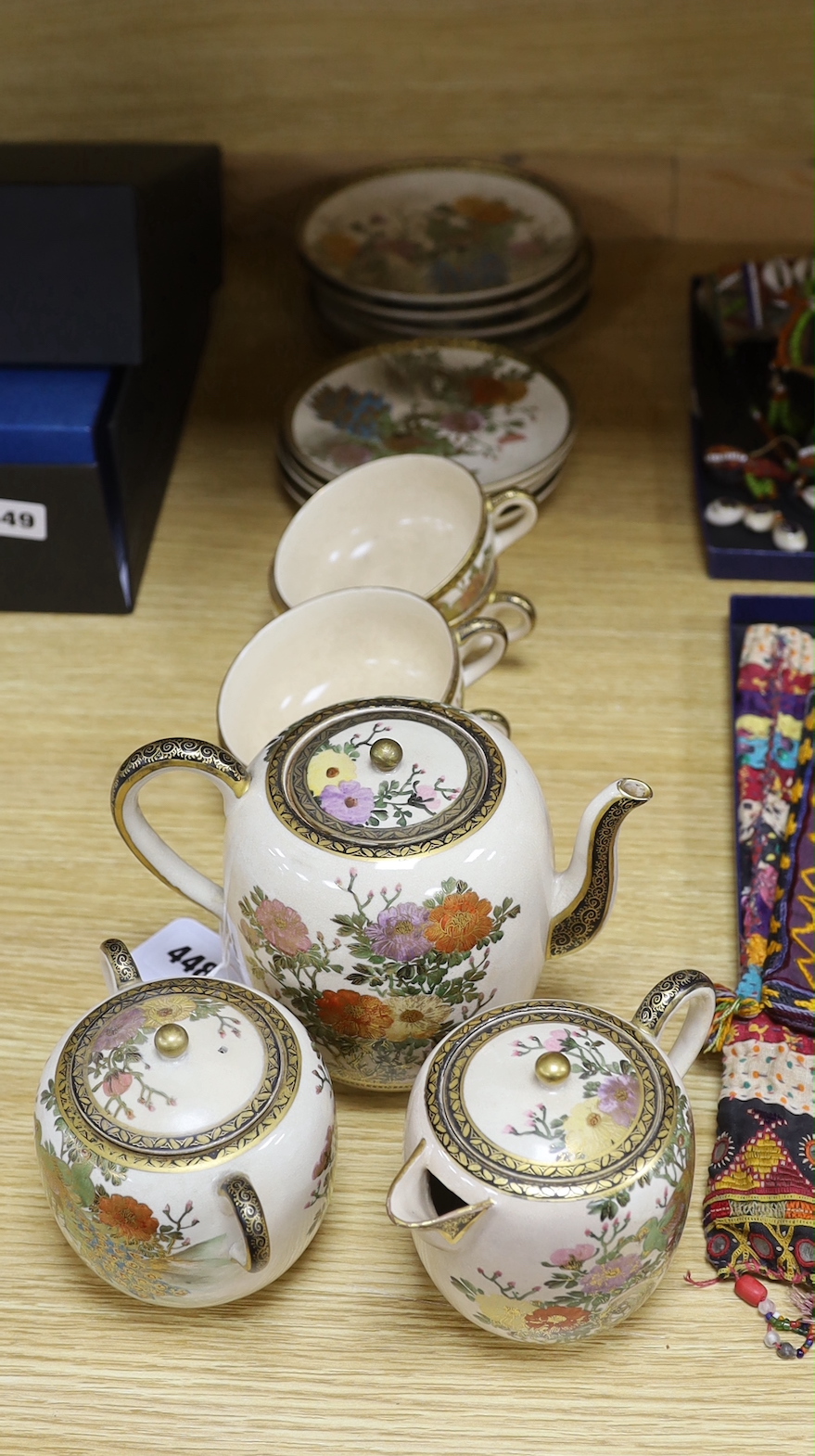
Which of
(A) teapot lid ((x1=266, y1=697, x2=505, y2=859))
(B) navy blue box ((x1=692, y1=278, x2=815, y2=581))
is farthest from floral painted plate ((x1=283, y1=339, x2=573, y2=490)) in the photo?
(A) teapot lid ((x1=266, y1=697, x2=505, y2=859))

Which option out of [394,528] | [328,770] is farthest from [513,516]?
[328,770]

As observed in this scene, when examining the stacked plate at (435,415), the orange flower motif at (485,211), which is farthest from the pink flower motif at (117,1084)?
the orange flower motif at (485,211)

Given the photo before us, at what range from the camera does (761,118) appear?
1.41 m

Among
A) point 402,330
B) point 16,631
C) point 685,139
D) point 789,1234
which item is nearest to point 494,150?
point 685,139

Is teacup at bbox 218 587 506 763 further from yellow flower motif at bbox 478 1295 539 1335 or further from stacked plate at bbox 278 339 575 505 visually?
yellow flower motif at bbox 478 1295 539 1335

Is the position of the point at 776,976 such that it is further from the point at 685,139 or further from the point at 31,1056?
the point at 685,139

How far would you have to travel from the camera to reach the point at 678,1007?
66cm

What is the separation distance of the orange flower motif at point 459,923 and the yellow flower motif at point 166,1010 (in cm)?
11

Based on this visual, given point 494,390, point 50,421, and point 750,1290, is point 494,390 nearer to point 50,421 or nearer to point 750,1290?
point 50,421

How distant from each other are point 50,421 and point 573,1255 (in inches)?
25.5

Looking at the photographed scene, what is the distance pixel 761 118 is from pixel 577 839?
3.26 ft

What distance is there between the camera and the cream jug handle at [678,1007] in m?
0.65

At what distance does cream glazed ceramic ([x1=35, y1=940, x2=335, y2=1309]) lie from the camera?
1.90 ft

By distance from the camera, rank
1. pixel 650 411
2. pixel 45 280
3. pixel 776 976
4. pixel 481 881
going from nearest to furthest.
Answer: pixel 481 881 → pixel 776 976 → pixel 45 280 → pixel 650 411
